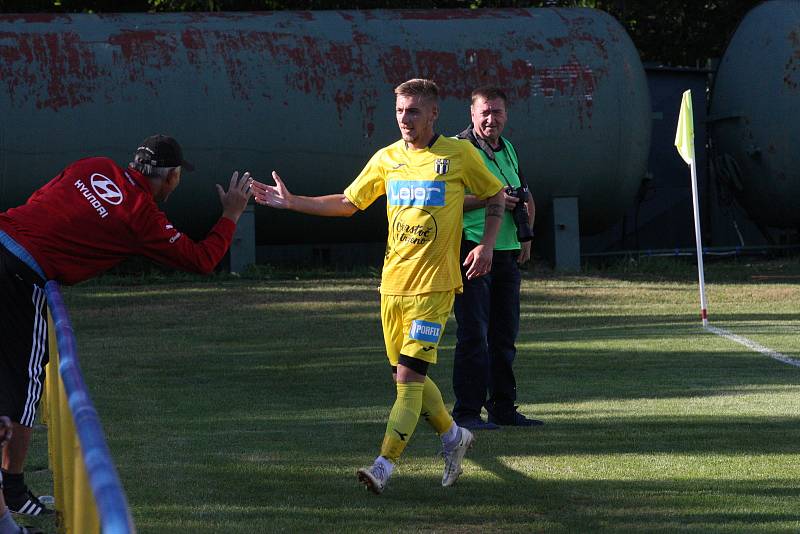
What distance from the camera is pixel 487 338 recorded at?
8320 millimetres

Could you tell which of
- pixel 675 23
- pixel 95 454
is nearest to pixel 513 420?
pixel 95 454

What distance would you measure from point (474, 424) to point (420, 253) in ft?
6.46

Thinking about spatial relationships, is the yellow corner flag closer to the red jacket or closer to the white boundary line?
the white boundary line

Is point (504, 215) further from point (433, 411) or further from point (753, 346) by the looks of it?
point (753, 346)

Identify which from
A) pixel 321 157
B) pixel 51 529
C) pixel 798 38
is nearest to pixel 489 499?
pixel 51 529

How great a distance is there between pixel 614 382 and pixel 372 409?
6.94ft

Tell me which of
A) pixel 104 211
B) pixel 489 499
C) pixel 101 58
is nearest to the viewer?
pixel 104 211

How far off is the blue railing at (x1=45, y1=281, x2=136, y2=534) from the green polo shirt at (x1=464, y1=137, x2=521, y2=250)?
396 cm

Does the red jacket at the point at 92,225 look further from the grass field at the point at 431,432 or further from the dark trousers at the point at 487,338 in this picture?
the dark trousers at the point at 487,338

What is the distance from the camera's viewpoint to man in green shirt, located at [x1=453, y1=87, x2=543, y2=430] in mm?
7848

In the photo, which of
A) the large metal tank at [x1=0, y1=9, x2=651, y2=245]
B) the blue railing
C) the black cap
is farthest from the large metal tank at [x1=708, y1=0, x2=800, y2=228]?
the blue railing

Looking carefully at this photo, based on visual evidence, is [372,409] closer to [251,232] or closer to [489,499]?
[489,499]

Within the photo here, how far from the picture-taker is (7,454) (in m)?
5.85

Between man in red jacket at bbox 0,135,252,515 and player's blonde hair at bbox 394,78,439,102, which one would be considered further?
player's blonde hair at bbox 394,78,439,102
